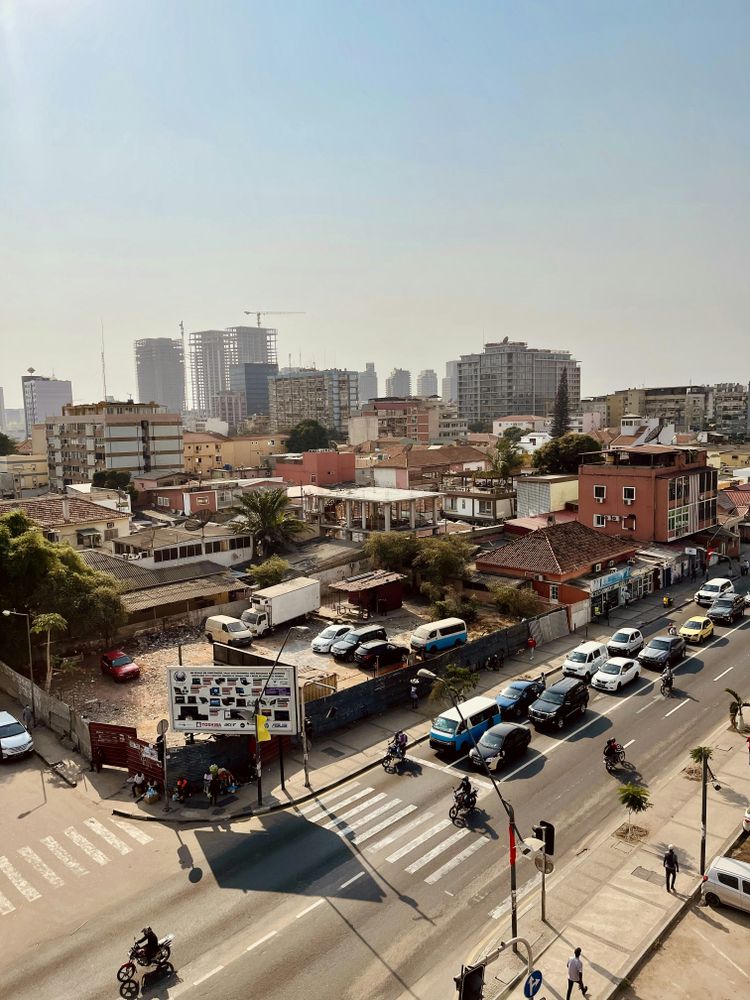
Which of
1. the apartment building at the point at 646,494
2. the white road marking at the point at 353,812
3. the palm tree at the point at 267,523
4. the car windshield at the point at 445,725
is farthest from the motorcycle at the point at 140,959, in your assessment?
the apartment building at the point at 646,494

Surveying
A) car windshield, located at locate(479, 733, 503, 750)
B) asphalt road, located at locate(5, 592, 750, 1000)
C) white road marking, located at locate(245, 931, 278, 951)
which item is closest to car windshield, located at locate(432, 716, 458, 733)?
asphalt road, located at locate(5, 592, 750, 1000)

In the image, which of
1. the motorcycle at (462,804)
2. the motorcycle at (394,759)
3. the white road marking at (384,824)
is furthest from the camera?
the motorcycle at (394,759)

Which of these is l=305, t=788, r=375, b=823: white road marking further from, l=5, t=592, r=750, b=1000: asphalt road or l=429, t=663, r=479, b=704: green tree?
l=429, t=663, r=479, b=704: green tree

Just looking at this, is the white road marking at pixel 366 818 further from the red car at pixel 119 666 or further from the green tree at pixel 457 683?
the red car at pixel 119 666

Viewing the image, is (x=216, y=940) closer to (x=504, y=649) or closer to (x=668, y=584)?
(x=504, y=649)

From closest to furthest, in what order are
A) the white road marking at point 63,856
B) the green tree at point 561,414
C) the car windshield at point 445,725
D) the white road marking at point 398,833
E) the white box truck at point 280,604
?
the white road marking at point 63,856 < the white road marking at point 398,833 < the car windshield at point 445,725 < the white box truck at point 280,604 < the green tree at point 561,414

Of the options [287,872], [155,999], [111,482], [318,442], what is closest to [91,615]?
→ [287,872]

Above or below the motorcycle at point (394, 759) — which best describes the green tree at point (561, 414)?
above

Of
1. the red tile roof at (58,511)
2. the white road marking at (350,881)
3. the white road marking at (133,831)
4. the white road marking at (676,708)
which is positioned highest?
the red tile roof at (58,511)

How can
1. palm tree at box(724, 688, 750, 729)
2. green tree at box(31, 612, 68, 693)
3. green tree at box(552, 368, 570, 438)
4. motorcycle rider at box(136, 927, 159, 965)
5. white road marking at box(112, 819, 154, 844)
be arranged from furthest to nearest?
green tree at box(552, 368, 570, 438), green tree at box(31, 612, 68, 693), palm tree at box(724, 688, 750, 729), white road marking at box(112, 819, 154, 844), motorcycle rider at box(136, 927, 159, 965)
